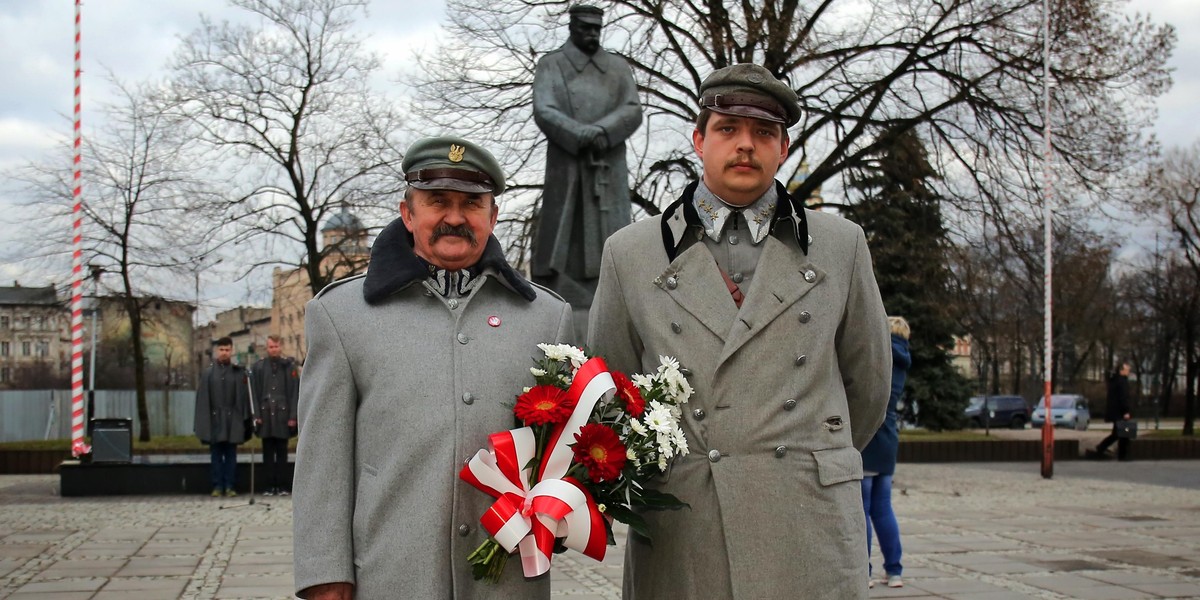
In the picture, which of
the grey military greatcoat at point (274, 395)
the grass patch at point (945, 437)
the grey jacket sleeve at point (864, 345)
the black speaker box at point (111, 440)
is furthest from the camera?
the grass patch at point (945, 437)

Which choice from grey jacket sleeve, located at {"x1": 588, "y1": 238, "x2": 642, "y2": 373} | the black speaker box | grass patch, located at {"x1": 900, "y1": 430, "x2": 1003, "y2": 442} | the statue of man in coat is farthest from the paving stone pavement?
grass patch, located at {"x1": 900, "y1": 430, "x2": 1003, "y2": 442}

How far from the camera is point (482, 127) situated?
68.7ft

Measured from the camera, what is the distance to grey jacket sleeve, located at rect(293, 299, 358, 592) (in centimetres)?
296

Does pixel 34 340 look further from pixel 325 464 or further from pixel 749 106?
pixel 749 106

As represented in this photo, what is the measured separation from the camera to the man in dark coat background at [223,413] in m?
13.9

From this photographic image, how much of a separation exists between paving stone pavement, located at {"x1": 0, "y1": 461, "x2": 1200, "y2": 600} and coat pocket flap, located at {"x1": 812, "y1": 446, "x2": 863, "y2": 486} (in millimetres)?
4197

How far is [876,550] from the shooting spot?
9602 mm

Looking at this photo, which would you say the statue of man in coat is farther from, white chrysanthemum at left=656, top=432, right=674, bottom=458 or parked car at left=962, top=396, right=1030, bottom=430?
parked car at left=962, top=396, right=1030, bottom=430

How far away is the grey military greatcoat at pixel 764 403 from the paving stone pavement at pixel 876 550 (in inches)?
163

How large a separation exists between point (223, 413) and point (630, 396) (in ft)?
39.2

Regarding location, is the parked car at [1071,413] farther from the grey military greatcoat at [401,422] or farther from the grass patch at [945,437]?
the grey military greatcoat at [401,422]

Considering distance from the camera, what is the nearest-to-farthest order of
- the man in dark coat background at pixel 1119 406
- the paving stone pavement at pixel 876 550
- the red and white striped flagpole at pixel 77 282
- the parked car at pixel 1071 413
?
the paving stone pavement at pixel 876 550 < the red and white striped flagpole at pixel 77 282 < the man in dark coat background at pixel 1119 406 < the parked car at pixel 1071 413

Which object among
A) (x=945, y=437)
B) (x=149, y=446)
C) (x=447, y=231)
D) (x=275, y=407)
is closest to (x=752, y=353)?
(x=447, y=231)

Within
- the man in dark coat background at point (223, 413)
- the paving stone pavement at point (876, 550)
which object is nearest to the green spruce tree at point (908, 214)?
the paving stone pavement at point (876, 550)
